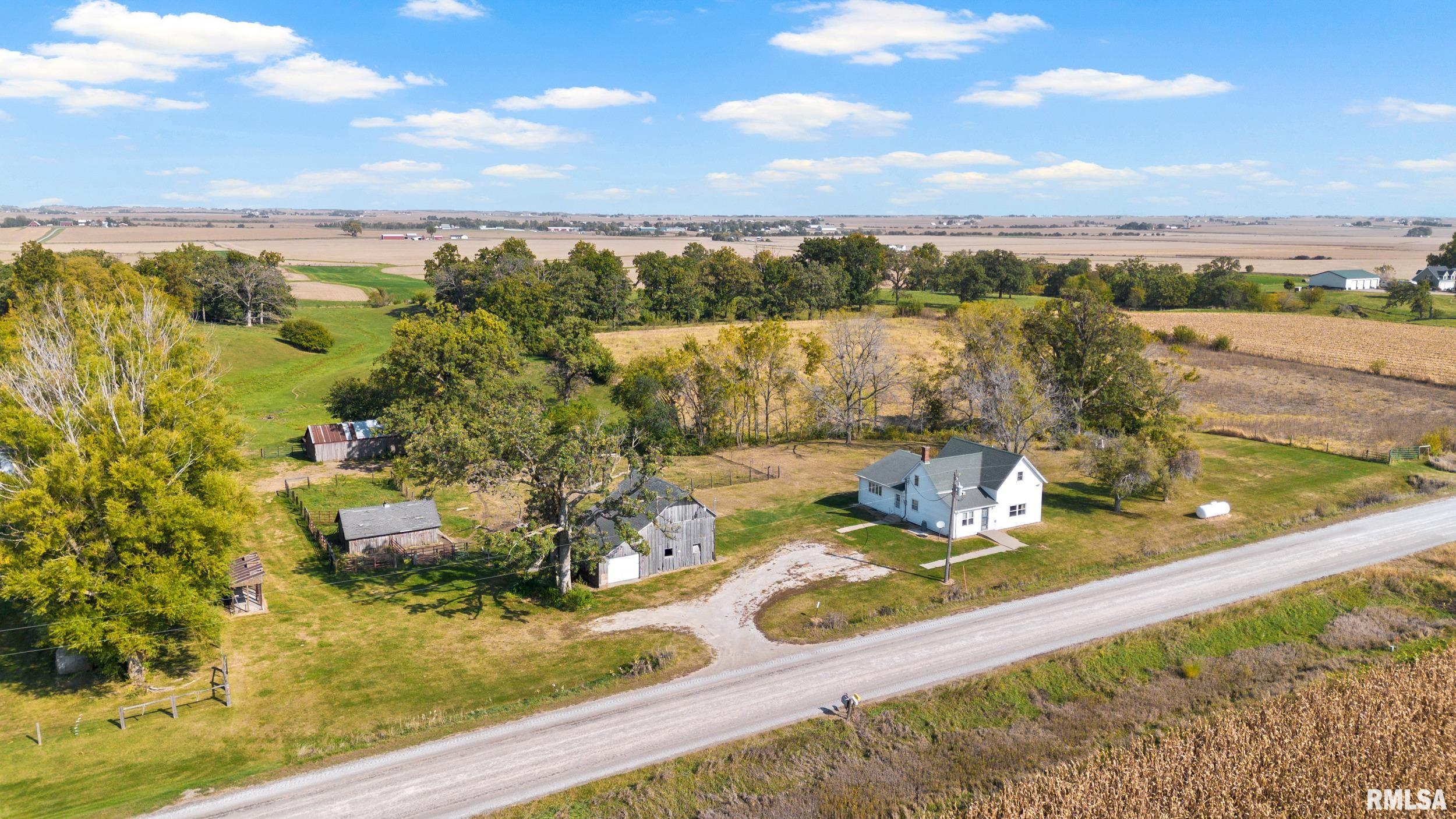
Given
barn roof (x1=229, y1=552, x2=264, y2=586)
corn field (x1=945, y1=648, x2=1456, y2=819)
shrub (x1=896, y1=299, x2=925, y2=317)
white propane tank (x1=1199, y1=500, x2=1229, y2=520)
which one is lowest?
corn field (x1=945, y1=648, x2=1456, y2=819)

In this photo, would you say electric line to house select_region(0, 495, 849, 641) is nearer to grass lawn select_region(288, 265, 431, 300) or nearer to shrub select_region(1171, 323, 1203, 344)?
shrub select_region(1171, 323, 1203, 344)

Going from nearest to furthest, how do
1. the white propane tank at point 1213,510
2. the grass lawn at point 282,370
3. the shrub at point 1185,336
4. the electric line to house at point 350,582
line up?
the electric line to house at point 350,582
the white propane tank at point 1213,510
the grass lawn at point 282,370
the shrub at point 1185,336

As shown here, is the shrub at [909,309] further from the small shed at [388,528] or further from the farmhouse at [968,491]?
the small shed at [388,528]

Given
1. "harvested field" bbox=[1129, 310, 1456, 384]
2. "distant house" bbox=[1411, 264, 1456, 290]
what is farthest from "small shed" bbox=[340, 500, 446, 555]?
"distant house" bbox=[1411, 264, 1456, 290]

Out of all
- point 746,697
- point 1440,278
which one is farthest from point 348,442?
point 1440,278

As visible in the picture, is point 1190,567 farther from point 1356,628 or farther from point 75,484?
point 75,484

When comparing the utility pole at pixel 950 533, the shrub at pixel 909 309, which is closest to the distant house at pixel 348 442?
the utility pole at pixel 950 533
